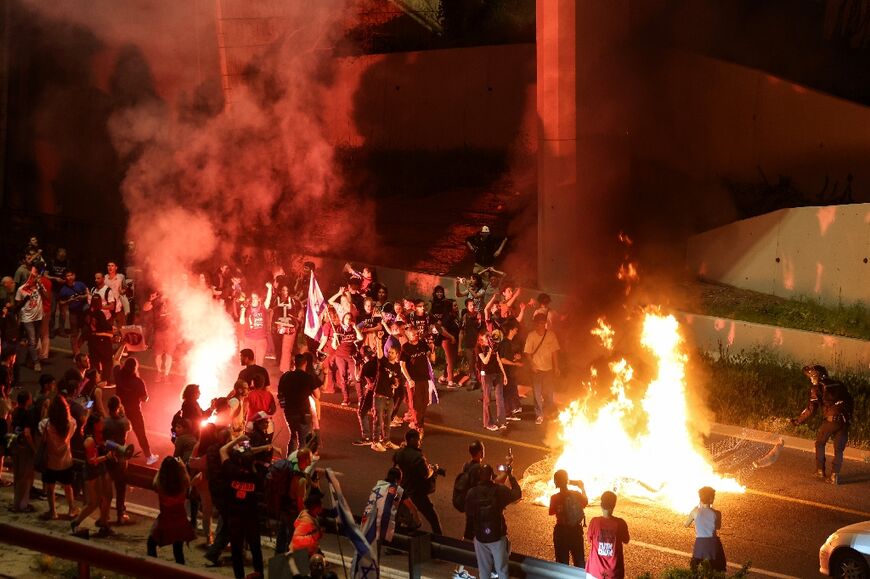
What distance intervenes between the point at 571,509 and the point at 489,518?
0.87 metres

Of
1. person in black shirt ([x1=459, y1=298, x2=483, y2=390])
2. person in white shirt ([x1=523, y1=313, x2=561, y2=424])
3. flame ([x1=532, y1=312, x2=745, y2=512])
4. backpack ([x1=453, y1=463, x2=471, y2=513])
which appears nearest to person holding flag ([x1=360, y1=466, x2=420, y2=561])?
backpack ([x1=453, y1=463, x2=471, y2=513])

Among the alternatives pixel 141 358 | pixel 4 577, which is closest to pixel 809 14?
pixel 141 358

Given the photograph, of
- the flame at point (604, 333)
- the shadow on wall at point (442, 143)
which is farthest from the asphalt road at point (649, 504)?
the shadow on wall at point (442, 143)

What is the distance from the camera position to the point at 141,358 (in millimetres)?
20125

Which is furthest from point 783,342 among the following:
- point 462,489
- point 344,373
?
point 462,489

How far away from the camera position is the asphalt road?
40.5 feet

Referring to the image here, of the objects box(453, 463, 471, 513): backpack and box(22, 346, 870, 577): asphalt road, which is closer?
box(453, 463, 471, 513): backpack

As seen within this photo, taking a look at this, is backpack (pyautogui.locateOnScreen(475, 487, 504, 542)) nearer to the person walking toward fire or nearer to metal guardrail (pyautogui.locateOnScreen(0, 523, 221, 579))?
metal guardrail (pyautogui.locateOnScreen(0, 523, 221, 579))

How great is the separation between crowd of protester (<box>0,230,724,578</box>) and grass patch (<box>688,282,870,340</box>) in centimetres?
244

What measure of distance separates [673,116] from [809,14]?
5.13m

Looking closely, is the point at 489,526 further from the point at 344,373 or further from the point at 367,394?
A: the point at 344,373

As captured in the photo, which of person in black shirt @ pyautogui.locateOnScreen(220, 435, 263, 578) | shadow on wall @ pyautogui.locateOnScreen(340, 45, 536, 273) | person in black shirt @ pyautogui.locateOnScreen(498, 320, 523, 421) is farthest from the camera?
shadow on wall @ pyautogui.locateOnScreen(340, 45, 536, 273)

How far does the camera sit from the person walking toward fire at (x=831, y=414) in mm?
14227

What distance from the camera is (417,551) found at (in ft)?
33.2
